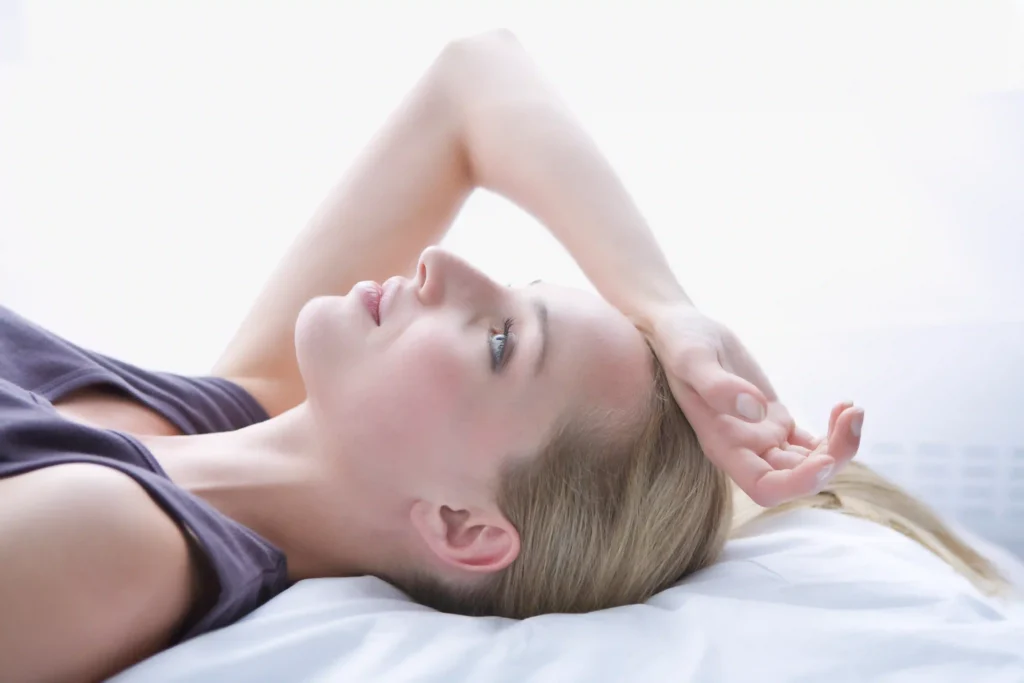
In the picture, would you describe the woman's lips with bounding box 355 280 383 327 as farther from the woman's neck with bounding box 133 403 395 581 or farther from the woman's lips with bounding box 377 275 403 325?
the woman's neck with bounding box 133 403 395 581

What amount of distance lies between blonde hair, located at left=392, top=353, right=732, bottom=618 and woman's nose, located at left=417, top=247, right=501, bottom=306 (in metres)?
0.17

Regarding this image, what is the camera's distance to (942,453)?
1683 millimetres

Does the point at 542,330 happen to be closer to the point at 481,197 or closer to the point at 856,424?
the point at 856,424

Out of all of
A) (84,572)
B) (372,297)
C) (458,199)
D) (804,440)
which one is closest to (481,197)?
(458,199)

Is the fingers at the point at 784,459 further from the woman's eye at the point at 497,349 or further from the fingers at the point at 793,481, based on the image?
the woman's eye at the point at 497,349

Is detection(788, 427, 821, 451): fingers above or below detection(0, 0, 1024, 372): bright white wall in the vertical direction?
below

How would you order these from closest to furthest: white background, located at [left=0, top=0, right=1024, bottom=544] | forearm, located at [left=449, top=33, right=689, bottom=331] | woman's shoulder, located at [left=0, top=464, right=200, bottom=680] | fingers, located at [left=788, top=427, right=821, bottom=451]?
woman's shoulder, located at [left=0, top=464, right=200, bottom=680] → fingers, located at [left=788, top=427, right=821, bottom=451] → forearm, located at [left=449, top=33, right=689, bottom=331] → white background, located at [left=0, top=0, right=1024, bottom=544]

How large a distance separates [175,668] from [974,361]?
1.41 m

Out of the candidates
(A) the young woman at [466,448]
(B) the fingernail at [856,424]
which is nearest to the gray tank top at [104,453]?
(A) the young woman at [466,448]

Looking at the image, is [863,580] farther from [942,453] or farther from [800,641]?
[942,453]

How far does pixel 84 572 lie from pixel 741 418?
60cm

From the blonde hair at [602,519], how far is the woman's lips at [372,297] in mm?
235

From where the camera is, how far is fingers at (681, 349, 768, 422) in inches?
35.1

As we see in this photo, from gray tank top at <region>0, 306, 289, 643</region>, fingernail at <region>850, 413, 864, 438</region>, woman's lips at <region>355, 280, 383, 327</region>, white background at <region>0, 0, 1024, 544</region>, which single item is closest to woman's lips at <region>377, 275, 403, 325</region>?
woman's lips at <region>355, 280, 383, 327</region>
